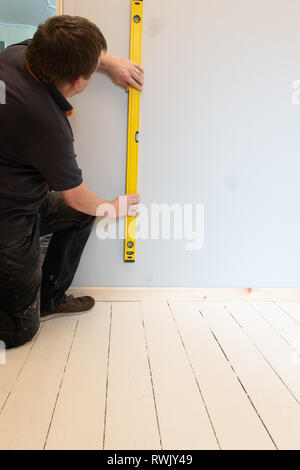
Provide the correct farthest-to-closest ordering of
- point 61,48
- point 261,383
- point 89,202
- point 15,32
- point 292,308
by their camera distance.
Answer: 1. point 15,32
2. point 292,308
3. point 89,202
4. point 261,383
5. point 61,48

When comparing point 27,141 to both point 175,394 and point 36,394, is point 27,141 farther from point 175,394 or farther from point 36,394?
point 175,394

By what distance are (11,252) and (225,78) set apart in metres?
1.27

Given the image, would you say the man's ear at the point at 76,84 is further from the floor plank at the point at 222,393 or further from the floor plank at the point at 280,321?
the floor plank at the point at 280,321

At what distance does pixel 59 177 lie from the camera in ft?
4.18

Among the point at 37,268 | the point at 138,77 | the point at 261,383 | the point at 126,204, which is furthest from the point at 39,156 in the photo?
the point at 261,383

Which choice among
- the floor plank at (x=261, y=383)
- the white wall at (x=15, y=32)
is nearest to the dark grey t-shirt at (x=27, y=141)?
the floor plank at (x=261, y=383)

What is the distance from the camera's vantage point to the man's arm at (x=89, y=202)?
141 centimetres

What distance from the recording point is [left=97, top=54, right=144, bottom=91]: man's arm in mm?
1672

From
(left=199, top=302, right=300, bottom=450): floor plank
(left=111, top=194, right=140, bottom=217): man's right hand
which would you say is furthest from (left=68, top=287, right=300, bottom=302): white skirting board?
(left=111, top=194, right=140, bottom=217): man's right hand

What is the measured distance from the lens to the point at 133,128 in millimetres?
1797

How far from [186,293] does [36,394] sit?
3.26 feet
